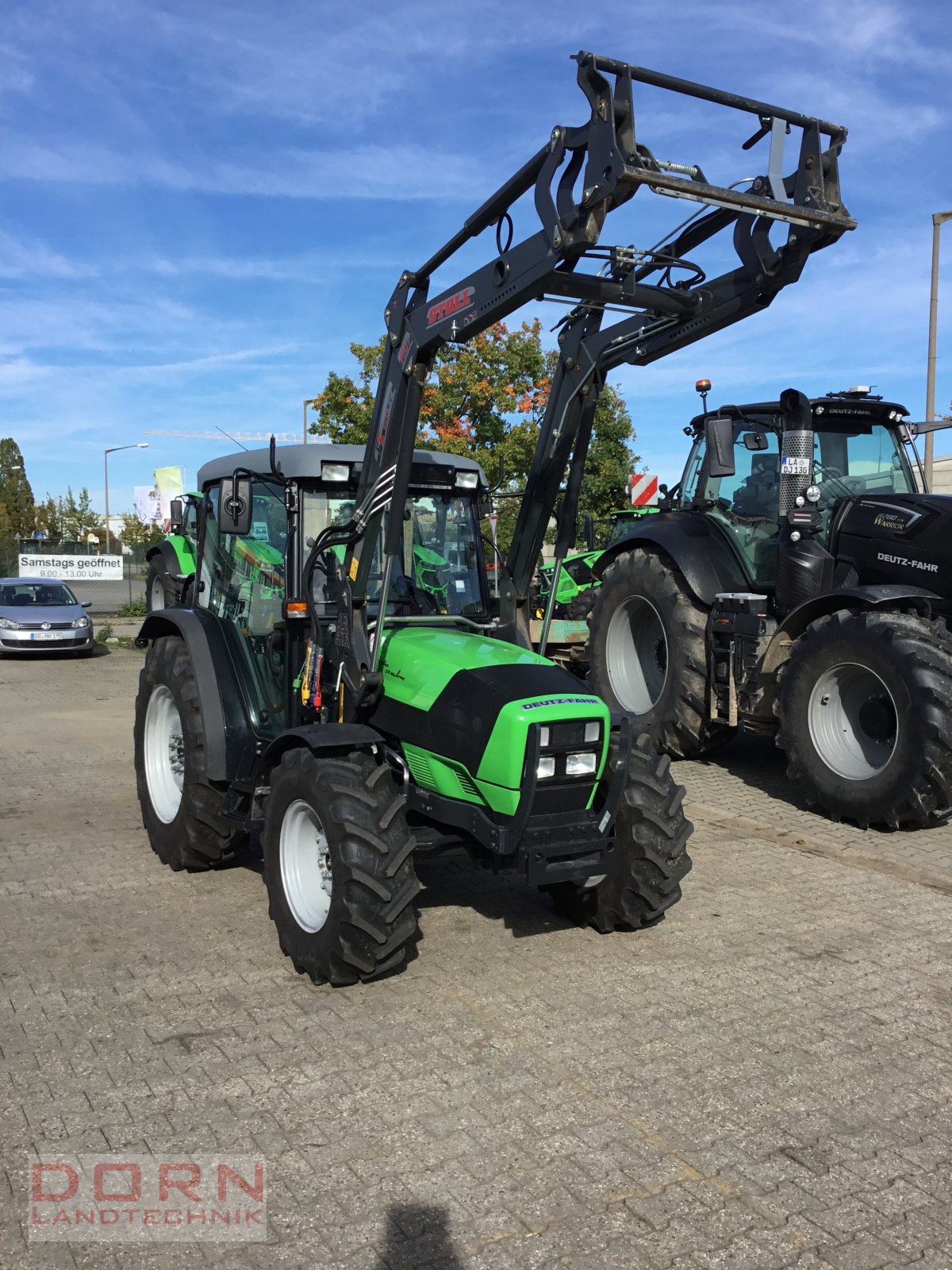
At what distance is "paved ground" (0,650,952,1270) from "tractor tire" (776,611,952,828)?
86 centimetres

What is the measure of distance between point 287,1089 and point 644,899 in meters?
1.87

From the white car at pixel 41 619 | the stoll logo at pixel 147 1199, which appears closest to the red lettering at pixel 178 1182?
the stoll logo at pixel 147 1199

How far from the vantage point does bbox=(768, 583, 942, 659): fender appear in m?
7.50

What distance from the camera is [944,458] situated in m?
21.7

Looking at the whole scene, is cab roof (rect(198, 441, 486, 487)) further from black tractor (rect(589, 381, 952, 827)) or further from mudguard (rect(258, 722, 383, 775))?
black tractor (rect(589, 381, 952, 827))

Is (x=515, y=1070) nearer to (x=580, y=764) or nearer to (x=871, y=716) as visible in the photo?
(x=580, y=764)

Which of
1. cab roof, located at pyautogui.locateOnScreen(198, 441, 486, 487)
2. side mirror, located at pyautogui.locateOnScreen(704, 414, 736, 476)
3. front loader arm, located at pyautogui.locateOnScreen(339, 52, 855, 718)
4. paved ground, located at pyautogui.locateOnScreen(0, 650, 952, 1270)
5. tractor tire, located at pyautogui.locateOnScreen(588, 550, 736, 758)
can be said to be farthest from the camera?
tractor tire, located at pyautogui.locateOnScreen(588, 550, 736, 758)

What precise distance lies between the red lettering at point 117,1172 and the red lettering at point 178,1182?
0.20ft

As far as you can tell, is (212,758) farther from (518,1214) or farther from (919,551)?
(919,551)

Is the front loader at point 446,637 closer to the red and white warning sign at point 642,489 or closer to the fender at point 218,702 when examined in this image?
the fender at point 218,702

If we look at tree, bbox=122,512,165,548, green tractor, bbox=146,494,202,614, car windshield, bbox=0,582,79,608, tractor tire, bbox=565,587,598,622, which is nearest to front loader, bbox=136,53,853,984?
tractor tire, bbox=565,587,598,622

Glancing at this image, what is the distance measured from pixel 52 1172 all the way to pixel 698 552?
697 centimetres

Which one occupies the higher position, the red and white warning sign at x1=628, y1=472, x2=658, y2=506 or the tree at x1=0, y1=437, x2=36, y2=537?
the tree at x1=0, y1=437, x2=36, y2=537

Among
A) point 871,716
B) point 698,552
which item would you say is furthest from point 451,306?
point 698,552
